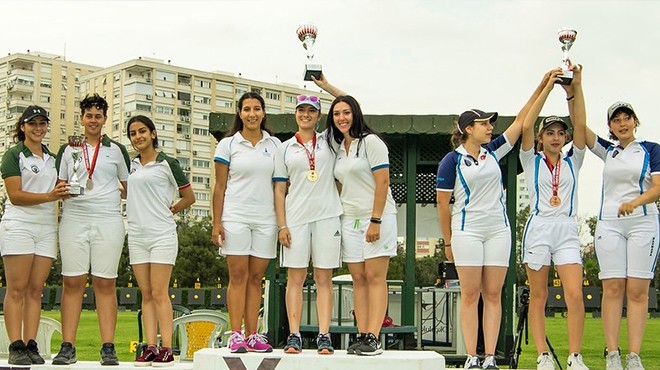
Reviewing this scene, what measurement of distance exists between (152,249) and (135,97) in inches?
3299

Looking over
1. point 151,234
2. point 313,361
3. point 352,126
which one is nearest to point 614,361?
point 313,361

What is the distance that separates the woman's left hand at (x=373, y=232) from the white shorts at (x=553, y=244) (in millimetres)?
1248

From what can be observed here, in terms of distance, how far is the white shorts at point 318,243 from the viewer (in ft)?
20.3

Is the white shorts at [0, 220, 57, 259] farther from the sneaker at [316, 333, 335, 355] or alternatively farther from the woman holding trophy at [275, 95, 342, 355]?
the sneaker at [316, 333, 335, 355]

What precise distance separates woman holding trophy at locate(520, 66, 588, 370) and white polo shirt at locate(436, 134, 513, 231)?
0.40 meters

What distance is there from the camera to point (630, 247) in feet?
21.5

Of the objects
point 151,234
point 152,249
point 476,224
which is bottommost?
point 152,249

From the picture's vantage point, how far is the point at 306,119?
→ 6.30 m

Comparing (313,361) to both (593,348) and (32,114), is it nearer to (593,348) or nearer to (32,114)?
(32,114)

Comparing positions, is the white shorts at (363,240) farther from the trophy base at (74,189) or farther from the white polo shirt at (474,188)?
the trophy base at (74,189)

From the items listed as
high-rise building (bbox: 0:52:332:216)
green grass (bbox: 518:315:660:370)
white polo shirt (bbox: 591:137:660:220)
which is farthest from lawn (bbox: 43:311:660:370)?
high-rise building (bbox: 0:52:332:216)

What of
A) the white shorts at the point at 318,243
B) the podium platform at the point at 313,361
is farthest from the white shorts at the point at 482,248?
the white shorts at the point at 318,243

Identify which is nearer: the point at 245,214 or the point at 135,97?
the point at 245,214

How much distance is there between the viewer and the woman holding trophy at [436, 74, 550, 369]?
A: 6.25 meters
